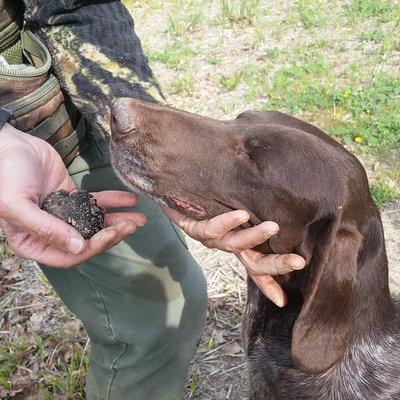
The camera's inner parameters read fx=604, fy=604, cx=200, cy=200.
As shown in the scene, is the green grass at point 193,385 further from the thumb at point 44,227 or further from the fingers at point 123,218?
the thumb at point 44,227

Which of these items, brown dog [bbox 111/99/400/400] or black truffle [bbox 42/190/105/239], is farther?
black truffle [bbox 42/190/105/239]

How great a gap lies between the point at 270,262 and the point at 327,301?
28 centimetres

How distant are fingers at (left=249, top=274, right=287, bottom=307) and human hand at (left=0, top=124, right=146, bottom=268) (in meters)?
0.62

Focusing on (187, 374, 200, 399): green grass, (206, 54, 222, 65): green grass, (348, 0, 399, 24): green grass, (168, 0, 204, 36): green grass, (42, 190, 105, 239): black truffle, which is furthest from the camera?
(168, 0, 204, 36): green grass

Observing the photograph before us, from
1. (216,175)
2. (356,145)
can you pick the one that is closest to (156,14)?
(356,145)

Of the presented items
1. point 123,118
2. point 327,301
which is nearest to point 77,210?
point 123,118

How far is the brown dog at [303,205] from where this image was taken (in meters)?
2.48

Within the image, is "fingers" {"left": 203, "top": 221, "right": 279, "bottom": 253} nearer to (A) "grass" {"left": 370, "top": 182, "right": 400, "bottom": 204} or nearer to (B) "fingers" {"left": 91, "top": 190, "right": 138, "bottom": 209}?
(B) "fingers" {"left": 91, "top": 190, "right": 138, "bottom": 209}

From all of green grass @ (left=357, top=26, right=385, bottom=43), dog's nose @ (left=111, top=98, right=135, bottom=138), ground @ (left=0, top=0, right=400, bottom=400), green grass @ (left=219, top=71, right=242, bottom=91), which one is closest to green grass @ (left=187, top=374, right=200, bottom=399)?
ground @ (left=0, top=0, right=400, bottom=400)

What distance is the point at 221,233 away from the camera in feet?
8.29

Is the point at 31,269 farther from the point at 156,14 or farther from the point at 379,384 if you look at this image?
the point at 156,14

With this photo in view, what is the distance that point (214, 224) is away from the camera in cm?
249

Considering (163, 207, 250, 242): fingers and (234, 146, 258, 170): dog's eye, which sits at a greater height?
(234, 146, 258, 170): dog's eye

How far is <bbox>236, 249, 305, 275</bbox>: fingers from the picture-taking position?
243cm
